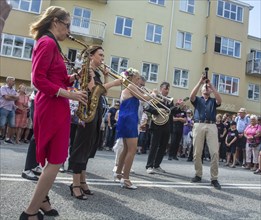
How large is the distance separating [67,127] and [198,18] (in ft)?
97.5

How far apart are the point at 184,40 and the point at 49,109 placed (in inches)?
1095

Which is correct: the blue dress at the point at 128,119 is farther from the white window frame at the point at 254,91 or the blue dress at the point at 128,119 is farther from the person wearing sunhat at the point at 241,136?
the white window frame at the point at 254,91

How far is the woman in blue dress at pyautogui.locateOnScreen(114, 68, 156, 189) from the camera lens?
580cm

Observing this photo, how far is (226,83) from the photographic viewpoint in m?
30.5

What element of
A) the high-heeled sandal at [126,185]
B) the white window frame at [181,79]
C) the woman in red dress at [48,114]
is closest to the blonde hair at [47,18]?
the woman in red dress at [48,114]

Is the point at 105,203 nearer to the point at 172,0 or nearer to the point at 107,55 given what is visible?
the point at 107,55

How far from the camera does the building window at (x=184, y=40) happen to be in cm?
2926

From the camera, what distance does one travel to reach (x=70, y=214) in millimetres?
3859

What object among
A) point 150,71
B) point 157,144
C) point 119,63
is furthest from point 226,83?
point 157,144

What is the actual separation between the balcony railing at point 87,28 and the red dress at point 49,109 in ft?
76.6

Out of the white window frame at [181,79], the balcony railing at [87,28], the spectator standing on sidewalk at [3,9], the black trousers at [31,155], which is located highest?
the balcony railing at [87,28]

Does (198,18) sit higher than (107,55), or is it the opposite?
(198,18)

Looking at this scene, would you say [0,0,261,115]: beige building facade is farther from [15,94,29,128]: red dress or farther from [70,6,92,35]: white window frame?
[15,94,29,128]: red dress

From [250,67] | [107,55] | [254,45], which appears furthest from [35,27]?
[254,45]
